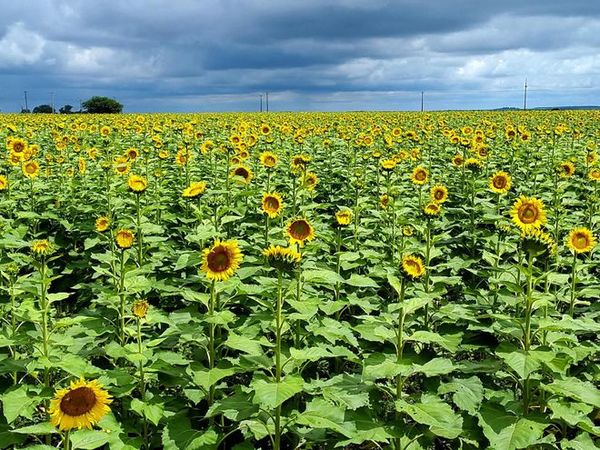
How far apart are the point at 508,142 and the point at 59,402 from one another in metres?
10.9

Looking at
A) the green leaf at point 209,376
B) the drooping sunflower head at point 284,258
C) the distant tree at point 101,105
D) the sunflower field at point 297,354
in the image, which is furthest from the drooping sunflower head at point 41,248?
the distant tree at point 101,105

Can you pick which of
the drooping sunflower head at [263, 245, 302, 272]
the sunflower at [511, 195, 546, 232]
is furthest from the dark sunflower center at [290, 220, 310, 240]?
the sunflower at [511, 195, 546, 232]

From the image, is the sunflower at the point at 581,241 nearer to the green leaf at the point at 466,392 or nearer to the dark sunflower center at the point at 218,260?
the green leaf at the point at 466,392

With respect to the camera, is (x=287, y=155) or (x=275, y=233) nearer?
(x=275, y=233)

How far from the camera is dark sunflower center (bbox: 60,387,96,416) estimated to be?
8.20 ft

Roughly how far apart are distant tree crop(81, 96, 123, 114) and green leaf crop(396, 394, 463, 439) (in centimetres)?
6675

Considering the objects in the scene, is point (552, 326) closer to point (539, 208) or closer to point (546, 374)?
point (546, 374)

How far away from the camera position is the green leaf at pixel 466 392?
10.6ft

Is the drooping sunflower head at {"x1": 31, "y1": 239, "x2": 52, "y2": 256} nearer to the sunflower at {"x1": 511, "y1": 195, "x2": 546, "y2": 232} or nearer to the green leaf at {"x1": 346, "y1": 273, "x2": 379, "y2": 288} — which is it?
the green leaf at {"x1": 346, "y1": 273, "x2": 379, "y2": 288}

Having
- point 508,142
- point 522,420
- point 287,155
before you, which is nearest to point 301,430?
point 522,420

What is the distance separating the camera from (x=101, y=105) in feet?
216

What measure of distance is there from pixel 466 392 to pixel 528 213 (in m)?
1.28

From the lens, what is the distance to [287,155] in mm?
11164

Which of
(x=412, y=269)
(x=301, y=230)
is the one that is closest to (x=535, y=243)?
(x=412, y=269)
